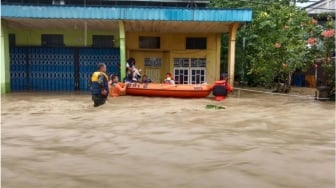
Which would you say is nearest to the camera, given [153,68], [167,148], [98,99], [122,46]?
[167,148]

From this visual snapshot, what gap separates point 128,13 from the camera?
15.8m

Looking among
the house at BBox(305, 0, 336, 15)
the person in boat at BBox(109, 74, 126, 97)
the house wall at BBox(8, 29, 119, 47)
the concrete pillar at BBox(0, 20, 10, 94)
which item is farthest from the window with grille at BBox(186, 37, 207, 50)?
the house at BBox(305, 0, 336, 15)

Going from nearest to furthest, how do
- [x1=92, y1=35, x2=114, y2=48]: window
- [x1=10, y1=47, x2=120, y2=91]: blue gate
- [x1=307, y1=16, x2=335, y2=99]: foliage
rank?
[x1=307, y1=16, x2=335, y2=99]: foliage
[x1=10, y1=47, x2=120, y2=91]: blue gate
[x1=92, y1=35, x2=114, y2=48]: window

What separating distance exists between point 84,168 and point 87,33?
1557cm

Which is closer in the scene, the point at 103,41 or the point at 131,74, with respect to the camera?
the point at 131,74

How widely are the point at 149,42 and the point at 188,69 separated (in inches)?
90.6

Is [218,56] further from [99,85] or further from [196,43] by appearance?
[99,85]

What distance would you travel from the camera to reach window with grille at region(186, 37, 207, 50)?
66.7 feet

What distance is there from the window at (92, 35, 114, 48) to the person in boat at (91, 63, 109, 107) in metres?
8.05

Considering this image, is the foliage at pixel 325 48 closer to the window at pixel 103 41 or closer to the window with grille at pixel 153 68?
the window with grille at pixel 153 68

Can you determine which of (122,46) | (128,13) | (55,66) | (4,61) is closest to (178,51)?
(122,46)

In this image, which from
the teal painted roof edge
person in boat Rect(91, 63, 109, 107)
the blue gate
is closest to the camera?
person in boat Rect(91, 63, 109, 107)

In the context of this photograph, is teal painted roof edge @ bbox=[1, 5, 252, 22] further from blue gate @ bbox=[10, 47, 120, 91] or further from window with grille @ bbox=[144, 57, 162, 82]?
window with grille @ bbox=[144, 57, 162, 82]

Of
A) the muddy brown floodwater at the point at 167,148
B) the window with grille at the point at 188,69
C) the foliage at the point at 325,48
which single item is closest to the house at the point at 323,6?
the window with grille at the point at 188,69
